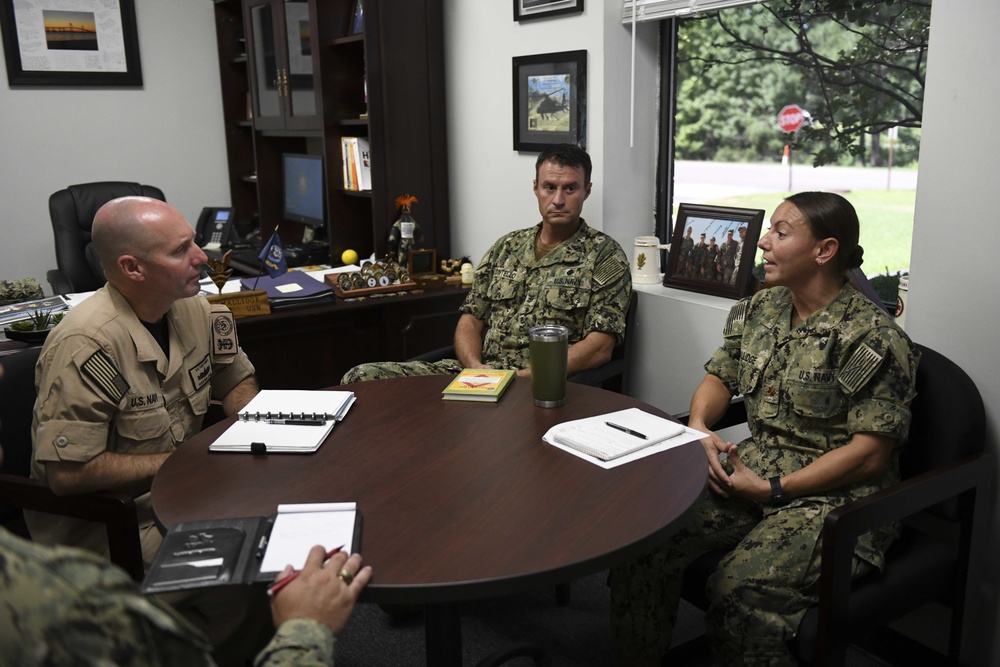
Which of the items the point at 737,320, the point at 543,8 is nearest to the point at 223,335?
the point at 737,320

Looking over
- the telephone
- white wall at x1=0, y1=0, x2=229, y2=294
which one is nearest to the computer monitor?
the telephone

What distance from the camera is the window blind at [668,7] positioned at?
2488 mm

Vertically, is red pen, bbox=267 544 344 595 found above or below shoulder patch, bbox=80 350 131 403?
below

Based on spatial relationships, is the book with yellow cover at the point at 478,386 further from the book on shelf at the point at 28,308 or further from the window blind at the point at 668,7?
the book on shelf at the point at 28,308

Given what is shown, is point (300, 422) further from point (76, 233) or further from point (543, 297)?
point (76, 233)

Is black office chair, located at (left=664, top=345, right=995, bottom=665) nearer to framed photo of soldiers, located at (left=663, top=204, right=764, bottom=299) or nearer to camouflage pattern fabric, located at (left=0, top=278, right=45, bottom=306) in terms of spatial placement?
framed photo of soldiers, located at (left=663, top=204, right=764, bottom=299)

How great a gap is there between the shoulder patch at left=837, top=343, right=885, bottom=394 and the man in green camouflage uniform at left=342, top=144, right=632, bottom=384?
859mm

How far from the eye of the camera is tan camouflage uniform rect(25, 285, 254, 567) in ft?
5.37

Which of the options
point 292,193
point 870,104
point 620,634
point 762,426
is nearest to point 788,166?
point 870,104

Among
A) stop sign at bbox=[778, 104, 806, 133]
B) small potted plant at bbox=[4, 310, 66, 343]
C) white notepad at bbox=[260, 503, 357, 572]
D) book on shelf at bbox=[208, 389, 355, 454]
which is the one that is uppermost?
stop sign at bbox=[778, 104, 806, 133]

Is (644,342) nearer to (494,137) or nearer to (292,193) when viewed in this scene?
(494,137)

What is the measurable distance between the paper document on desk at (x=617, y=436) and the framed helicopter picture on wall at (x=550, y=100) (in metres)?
1.43

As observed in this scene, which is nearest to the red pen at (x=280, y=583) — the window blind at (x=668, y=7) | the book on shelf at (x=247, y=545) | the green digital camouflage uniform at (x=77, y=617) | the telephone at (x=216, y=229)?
the book on shelf at (x=247, y=545)

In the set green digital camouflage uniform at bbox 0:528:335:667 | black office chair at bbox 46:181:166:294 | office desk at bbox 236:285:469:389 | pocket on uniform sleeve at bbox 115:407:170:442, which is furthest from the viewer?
black office chair at bbox 46:181:166:294
